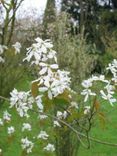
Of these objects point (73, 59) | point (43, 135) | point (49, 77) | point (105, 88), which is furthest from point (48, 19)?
point (49, 77)

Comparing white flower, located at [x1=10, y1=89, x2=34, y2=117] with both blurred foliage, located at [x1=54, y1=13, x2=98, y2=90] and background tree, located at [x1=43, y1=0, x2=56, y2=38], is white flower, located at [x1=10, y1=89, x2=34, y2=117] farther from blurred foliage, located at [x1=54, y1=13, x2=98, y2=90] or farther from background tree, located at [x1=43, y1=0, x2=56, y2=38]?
background tree, located at [x1=43, y1=0, x2=56, y2=38]

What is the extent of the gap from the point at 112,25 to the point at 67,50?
18982 mm

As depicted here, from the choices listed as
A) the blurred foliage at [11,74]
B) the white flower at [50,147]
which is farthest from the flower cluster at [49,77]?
the blurred foliage at [11,74]

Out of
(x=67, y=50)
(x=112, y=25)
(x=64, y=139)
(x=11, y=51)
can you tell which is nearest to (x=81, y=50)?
(x=67, y=50)

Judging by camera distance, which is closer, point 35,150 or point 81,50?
point 81,50

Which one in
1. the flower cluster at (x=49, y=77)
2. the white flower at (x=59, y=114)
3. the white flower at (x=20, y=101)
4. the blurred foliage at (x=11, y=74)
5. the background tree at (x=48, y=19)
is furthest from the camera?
the background tree at (x=48, y=19)

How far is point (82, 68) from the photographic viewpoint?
5578mm

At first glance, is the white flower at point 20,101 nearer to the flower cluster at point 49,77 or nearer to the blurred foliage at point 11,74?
the flower cluster at point 49,77

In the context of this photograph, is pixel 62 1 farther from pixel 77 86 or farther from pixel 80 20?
pixel 77 86

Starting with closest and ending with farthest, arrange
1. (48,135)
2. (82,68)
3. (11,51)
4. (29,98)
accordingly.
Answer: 1. (29,98)
2. (11,51)
3. (48,135)
4. (82,68)

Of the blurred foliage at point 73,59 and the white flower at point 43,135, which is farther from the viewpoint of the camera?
the blurred foliage at point 73,59

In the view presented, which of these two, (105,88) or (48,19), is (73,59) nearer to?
(105,88)

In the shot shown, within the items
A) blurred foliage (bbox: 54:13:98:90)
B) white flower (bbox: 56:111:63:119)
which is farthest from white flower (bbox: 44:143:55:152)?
blurred foliage (bbox: 54:13:98:90)

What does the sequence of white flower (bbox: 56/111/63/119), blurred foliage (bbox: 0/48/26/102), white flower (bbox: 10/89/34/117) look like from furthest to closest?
blurred foliage (bbox: 0/48/26/102)
white flower (bbox: 56/111/63/119)
white flower (bbox: 10/89/34/117)
